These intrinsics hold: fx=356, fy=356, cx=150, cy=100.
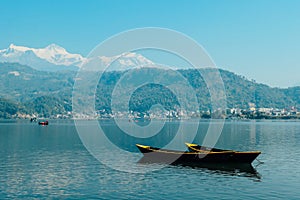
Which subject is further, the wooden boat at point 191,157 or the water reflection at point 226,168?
the wooden boat at point 191,157

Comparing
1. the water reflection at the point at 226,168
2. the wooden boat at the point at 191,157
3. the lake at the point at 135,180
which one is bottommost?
the lake at the point at 135,180

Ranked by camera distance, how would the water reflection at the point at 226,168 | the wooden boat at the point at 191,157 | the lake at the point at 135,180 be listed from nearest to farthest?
the lake at the point at 135,180
the water reflection at the point at 226,168
the wooden boat at the point at 191,157

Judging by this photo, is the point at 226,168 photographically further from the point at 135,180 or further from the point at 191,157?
the point at 135,180

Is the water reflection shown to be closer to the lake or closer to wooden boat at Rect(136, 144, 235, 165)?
the lake

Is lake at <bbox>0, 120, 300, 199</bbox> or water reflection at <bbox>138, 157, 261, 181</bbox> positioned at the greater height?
water reflection at <bbox>138, 157, 261, 181</bbox>

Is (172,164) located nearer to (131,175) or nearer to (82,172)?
(131,175)

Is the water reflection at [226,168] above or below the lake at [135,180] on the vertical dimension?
above

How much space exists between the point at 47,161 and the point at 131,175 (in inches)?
1095

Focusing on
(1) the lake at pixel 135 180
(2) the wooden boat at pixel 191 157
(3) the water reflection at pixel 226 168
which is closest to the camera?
(1) the lake at pixel 135 180

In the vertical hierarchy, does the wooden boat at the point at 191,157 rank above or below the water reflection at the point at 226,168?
above

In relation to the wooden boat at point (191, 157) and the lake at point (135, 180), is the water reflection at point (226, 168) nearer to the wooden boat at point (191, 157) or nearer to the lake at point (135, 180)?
the lake at point (135, 180)

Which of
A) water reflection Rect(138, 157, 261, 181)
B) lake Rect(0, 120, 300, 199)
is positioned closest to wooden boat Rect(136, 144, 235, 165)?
water reflection Rect(138, 157, 261, 181)

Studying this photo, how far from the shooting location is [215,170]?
240 ft

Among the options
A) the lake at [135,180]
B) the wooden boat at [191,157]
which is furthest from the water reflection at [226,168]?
the wooden boat at [191,157]
